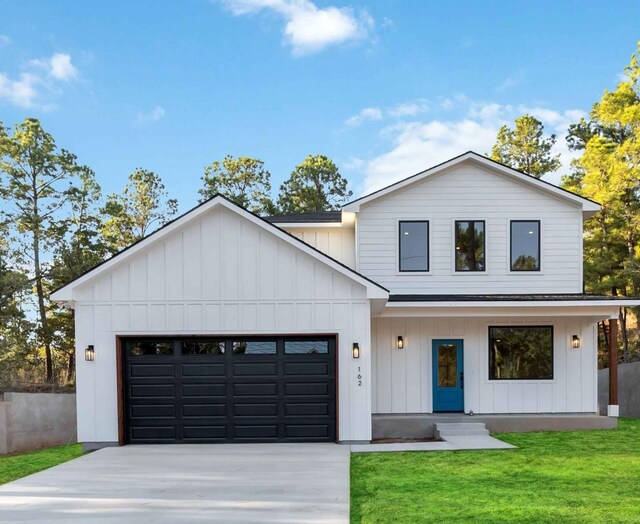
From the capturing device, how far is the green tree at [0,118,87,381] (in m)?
22.1

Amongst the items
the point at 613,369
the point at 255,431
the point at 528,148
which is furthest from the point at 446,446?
the point at 528,148

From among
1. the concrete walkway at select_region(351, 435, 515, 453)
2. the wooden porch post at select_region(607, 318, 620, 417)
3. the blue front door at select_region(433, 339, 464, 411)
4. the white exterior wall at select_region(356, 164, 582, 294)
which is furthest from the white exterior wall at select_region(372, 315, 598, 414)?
the concrete walkway at select_region(351, 435, 515, 453)

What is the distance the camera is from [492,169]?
12.7 meters

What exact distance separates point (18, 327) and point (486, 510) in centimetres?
2043

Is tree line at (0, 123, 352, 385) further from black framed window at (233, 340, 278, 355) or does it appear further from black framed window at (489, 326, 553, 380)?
black framed window at (489, 326, 553, 380)

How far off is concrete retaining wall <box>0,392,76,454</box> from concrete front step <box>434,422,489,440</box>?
9788mm

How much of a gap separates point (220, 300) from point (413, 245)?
5381 mm

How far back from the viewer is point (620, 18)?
62.4 ft

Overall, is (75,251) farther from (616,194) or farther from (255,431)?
(616,194)

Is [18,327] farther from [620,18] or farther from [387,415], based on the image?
[620,18]

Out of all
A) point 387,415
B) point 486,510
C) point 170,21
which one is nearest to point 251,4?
point 170,21

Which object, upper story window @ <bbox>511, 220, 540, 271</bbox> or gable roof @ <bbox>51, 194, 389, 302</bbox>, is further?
upper story window @ <bbox>511, 220, 540, 271</bbox>

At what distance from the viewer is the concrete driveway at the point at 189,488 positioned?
562cm

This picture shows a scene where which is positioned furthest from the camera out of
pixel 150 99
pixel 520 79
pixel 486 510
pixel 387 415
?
pixel 150 99
